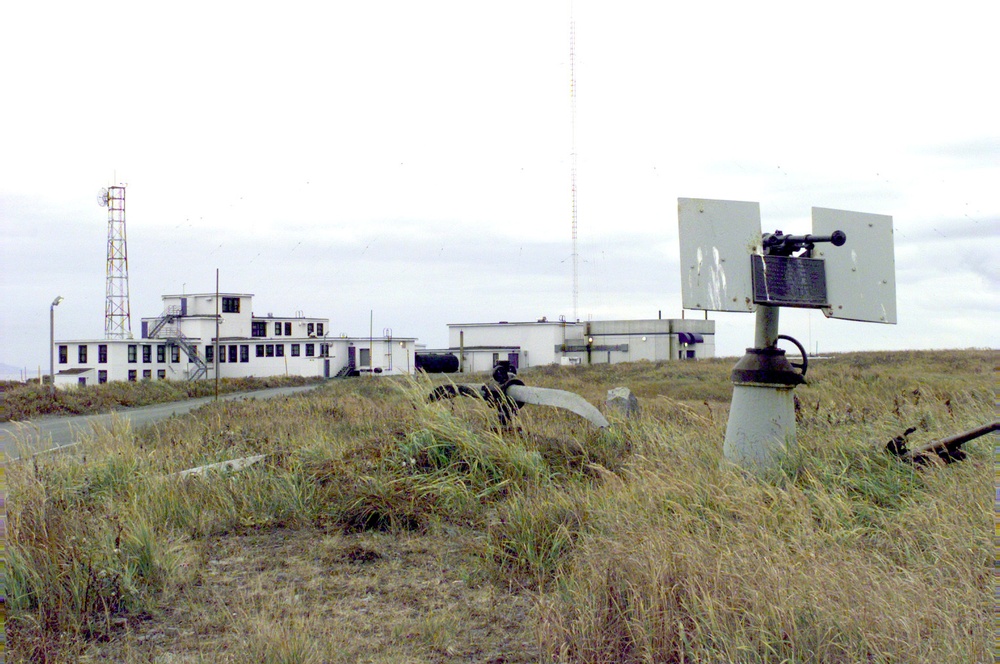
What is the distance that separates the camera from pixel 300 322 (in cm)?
6925

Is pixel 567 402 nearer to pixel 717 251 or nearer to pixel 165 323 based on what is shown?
pixel 717 251

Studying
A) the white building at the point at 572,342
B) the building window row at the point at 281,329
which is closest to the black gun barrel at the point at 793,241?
the white building at the point at 572,342

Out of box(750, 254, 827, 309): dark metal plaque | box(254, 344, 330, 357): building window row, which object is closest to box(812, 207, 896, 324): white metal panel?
box(750, 254, 827, 309): dark metal plaque

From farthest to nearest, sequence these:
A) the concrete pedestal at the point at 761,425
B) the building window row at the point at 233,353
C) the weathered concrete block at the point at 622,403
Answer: the building window row at the point at 233,353 < the weathered concrete block at the point at 622,403 < the concrete pedestal at the point at 761,425

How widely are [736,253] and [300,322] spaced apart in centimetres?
6574

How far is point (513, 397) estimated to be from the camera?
8625 millimetres

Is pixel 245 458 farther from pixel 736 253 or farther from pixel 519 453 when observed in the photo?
pixel 736 253

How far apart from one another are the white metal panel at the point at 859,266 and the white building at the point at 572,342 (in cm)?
6104

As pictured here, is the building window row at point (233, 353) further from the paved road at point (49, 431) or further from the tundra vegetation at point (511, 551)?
the tundra vegetation at point (511, 551)

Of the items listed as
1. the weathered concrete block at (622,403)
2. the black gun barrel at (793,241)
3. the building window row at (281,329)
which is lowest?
the weathered concrete block at (622,403)

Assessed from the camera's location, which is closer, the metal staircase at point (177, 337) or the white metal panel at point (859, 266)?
the white metal panel at point (859, 266)

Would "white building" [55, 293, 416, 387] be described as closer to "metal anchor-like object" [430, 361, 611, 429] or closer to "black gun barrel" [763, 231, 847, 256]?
"metal anchor-like object" [430, 361, 611, 429]

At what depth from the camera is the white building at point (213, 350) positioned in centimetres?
5791

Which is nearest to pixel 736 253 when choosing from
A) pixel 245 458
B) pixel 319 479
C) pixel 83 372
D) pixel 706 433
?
pixel 706 433
